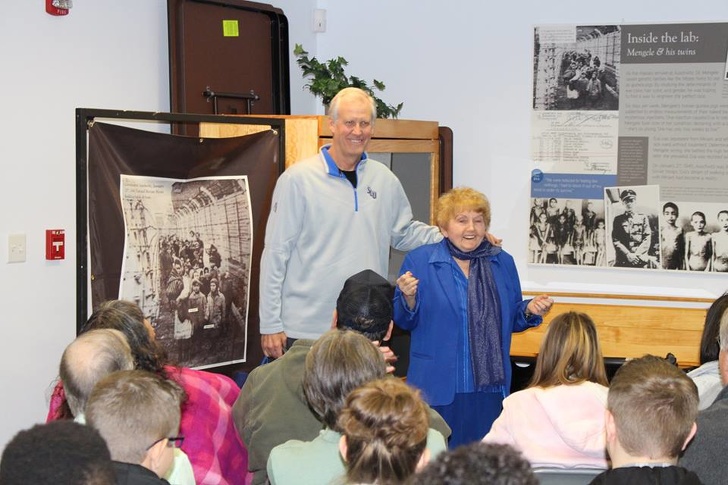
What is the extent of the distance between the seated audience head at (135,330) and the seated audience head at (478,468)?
1.43 m

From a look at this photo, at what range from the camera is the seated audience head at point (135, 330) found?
257 cm

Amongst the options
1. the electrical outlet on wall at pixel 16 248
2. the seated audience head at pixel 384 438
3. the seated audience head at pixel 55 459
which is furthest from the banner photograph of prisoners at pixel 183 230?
the seated audience head at pixel 55 459

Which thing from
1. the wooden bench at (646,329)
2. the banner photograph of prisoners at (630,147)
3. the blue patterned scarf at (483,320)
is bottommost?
the wooden bench at (646,329)

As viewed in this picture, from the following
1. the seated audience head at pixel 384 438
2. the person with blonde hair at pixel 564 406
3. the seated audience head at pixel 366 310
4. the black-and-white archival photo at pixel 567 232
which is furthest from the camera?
the black-and-white archival photo at pixel 567 232

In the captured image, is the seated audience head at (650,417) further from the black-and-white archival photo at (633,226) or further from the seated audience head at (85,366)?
the black-and-white archival photo at (633,226)

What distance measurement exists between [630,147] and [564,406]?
111 inches

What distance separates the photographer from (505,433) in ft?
9.18

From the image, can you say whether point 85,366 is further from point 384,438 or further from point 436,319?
point 436,319

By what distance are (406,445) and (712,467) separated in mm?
968

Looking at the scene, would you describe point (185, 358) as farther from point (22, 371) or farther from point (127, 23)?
point (127, 23)

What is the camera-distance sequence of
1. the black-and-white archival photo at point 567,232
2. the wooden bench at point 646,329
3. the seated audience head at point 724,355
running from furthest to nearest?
the black-and-white archival photo at point 567,232 → the wooden bench at point 646,329 → the seated audience head at point 724,355

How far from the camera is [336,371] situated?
7.33 feet

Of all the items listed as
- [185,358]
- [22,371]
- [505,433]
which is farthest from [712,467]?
[22,371]

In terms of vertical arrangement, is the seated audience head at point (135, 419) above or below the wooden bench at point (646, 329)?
above
